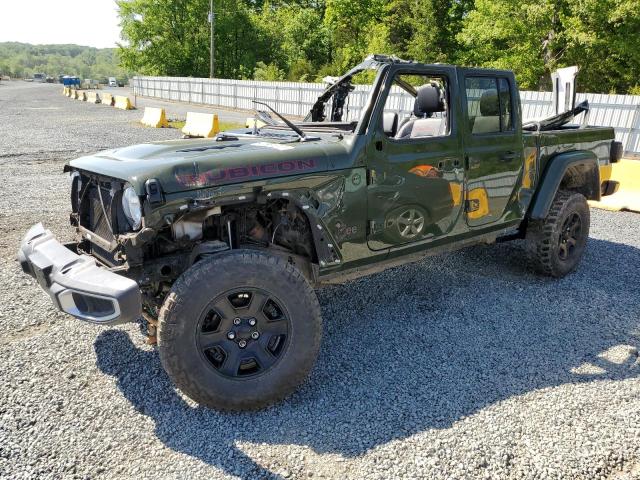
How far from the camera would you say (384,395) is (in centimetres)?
321

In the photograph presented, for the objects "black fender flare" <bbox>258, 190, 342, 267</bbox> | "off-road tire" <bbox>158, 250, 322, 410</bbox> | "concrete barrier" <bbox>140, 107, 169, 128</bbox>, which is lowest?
"off-road tire" <bbox>158, 250, 322, 410</bbox>

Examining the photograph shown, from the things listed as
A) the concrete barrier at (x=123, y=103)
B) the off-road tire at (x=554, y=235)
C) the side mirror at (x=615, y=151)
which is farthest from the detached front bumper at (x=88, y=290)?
the concrete barrier at (x=123, y=103)

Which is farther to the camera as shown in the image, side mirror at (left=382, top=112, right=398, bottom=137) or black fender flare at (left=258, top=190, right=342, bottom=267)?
side mirror at (left=382, top=112, right=398, bottom=137)

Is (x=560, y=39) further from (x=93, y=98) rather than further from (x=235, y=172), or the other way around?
(x=93, y=98)

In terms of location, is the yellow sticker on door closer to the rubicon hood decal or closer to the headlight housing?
the rubicon hood decal

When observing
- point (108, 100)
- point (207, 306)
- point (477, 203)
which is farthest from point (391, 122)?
point (108, 100)

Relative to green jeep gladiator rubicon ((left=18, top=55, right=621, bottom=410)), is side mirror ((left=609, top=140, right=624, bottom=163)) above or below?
above

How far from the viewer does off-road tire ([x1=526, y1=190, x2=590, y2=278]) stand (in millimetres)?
4996

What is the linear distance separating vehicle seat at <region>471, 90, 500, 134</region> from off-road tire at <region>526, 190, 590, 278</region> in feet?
4.02

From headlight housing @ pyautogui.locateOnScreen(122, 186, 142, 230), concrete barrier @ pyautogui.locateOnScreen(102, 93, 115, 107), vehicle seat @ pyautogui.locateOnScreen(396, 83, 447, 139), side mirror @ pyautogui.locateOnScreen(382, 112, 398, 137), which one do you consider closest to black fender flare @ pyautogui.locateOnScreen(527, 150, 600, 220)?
vehicle seat @ pyautogui.locateOnScreen(396, 83, 447, 139)

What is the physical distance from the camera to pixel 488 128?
14.1 ft

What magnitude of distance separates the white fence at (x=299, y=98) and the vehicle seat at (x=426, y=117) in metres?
0.41

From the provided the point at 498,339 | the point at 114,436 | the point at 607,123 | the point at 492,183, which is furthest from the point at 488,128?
the point at 607,123

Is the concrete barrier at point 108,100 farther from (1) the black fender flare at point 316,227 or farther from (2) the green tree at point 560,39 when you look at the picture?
(1) the black fender flare at point 316,227
